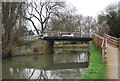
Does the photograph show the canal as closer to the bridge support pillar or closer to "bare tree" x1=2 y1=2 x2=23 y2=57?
"bare tree" x1=2 y1=2 x2=23 y2=57

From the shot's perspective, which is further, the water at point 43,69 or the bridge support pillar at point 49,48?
the bridge support pillar at point 49,48

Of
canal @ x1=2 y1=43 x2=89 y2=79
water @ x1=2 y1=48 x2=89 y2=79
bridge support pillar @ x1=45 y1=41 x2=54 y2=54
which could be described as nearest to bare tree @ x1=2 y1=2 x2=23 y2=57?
canal @ x1=2 y1=43 x2=89 y2=79

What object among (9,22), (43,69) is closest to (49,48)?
(9,22)

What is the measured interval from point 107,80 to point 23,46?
782 inches

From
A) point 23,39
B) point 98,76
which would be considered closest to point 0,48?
point 23,39

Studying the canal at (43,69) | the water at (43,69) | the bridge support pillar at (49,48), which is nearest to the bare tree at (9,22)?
the canal at (43,69)

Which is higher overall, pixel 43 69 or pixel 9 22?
pixel 9 22

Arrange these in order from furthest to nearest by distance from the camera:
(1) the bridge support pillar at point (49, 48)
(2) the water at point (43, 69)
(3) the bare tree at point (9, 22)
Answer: (1) the bridge support pillar at point (49, 48), (3) the bare tree at point (9, 22), (2) the water at point (43, 69)

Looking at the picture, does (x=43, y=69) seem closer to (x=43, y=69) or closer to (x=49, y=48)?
(x=43, y=69)

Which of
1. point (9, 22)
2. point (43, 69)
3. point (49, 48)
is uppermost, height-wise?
point (9, 22)

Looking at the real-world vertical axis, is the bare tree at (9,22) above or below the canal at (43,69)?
above

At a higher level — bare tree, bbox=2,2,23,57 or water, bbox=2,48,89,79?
bare tree, bbox=2,2,23,57

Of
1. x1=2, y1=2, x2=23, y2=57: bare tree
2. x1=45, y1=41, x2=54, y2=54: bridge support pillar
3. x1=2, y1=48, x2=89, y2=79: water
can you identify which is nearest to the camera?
x1=2, y1=48, x2=89, y2=79: water

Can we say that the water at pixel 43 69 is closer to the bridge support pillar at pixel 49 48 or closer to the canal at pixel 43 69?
the canal at pixel 43 69
